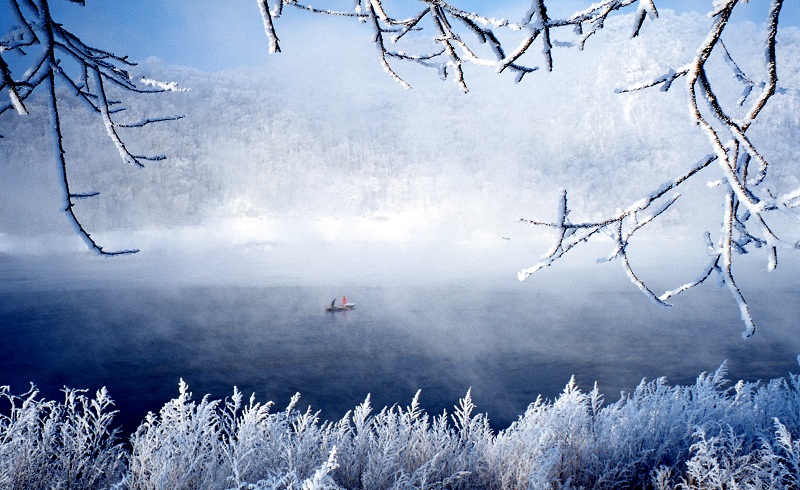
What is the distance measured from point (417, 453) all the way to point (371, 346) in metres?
24.3

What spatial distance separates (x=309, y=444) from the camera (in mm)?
4039

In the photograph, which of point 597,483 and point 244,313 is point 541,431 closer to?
point 597,483


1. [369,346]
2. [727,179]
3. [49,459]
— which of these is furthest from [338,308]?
[727,179]

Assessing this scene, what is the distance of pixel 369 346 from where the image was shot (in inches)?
1105

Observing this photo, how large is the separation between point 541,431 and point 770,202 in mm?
3538

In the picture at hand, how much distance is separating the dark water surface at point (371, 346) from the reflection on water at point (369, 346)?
114mm

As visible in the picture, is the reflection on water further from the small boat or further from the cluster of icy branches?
the cluster of icy branches

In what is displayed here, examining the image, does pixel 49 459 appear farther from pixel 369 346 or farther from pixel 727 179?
pixel 369 346

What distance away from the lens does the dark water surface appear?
787 inches

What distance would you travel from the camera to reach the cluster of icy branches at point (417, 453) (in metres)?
3.45

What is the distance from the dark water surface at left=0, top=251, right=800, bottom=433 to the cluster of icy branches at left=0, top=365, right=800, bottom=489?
1229 centimetres

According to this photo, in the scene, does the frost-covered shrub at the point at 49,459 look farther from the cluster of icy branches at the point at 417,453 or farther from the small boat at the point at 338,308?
the small boat at the point at 338,308

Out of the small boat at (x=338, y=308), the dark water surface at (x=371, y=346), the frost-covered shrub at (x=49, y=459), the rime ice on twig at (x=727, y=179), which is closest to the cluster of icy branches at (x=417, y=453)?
the frost-covered shrub at (x=49, y=459)

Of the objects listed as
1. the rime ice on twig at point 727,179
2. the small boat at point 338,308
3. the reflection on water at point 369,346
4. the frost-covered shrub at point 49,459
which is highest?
the rime ice on twig at point 727,179
